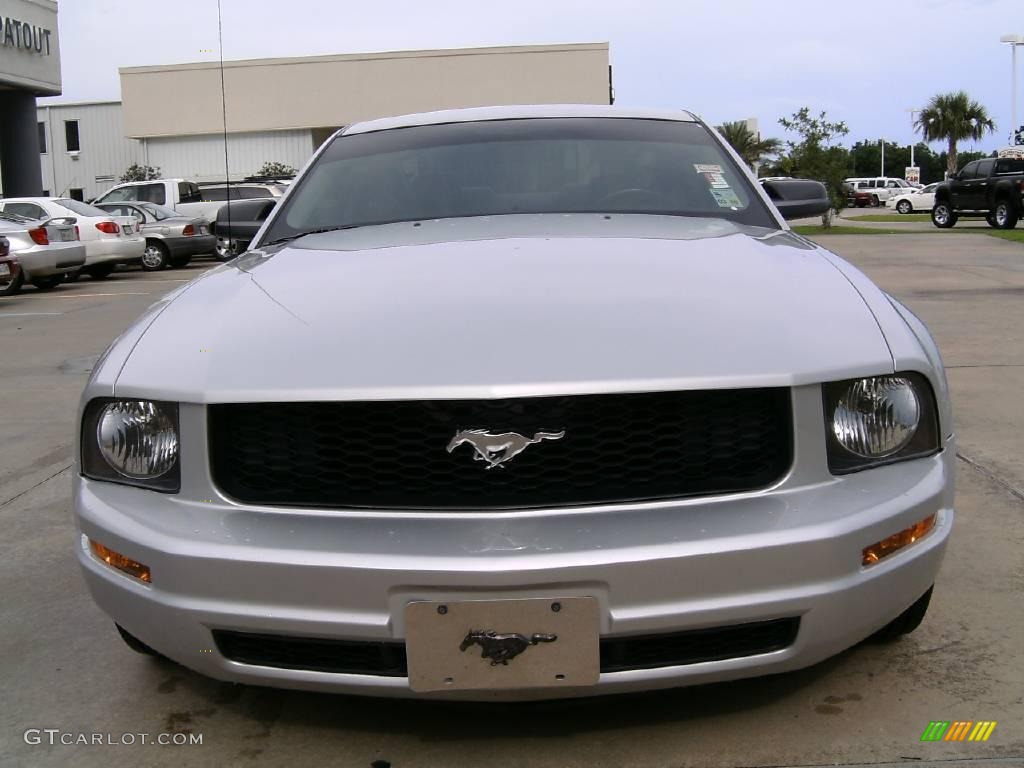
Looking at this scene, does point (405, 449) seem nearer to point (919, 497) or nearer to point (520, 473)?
point (520, 473)

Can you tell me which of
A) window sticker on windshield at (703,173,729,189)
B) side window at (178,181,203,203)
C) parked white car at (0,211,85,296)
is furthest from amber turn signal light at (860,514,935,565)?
side window at (178,181,203,203)

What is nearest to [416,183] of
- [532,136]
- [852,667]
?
[532,136]

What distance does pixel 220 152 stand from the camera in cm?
4119

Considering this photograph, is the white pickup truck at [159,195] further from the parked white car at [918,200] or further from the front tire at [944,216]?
the parked white car at [918,200]

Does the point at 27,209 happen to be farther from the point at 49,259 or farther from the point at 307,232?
the point at 307,232

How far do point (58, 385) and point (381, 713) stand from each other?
5.51 metres

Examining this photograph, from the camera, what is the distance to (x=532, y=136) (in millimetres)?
3711

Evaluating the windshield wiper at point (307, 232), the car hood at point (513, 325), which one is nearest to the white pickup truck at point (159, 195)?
the windshield wiper at point (307, 232)

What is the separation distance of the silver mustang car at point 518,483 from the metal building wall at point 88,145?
46.7 metres

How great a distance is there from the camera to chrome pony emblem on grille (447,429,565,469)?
2029 mm

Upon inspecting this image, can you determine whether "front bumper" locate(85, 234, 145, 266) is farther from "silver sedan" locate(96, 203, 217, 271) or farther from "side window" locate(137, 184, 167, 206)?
"side window" locate(137, 184, 167, 206)

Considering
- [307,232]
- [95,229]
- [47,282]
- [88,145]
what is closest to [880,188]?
[88,145]

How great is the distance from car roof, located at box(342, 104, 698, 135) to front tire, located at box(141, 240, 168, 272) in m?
15.7

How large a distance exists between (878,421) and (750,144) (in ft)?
169
